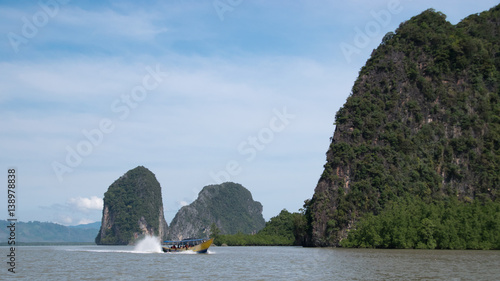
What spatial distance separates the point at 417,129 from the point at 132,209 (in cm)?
10147

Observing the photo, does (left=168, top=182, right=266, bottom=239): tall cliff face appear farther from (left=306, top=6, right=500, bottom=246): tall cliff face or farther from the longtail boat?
the longtail boat

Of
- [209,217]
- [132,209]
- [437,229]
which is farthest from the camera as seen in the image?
[209,217]

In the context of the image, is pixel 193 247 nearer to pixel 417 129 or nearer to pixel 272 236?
pixel 417 129

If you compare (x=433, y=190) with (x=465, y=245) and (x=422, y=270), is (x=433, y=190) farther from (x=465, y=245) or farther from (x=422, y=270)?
(x=422, y=270)

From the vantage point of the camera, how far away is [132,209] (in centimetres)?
16038

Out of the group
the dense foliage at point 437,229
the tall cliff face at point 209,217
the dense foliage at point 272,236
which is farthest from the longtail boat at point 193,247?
the tall cliff face at point 209,217

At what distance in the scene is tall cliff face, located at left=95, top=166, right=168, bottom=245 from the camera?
15712 centimetres

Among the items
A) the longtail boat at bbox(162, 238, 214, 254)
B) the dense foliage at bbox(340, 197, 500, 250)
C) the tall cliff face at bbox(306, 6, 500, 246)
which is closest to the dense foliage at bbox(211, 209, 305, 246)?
the tall cliff face at bbox(306, 6, 500, 246)

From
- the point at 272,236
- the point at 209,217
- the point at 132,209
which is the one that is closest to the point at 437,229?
the point at 272,236

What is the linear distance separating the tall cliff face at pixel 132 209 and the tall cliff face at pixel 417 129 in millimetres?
88146

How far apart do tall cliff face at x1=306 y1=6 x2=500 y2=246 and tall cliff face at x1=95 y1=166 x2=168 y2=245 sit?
88146mm

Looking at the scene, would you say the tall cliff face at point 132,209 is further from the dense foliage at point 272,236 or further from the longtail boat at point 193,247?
the longtail boat at point 193,247

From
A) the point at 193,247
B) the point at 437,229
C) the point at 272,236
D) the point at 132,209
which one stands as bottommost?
the point at 193,247

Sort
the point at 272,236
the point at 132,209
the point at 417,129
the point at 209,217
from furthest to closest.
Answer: the point at 209,217 → the point at 132,209 → the point at 272,236 → the point at 417,129
